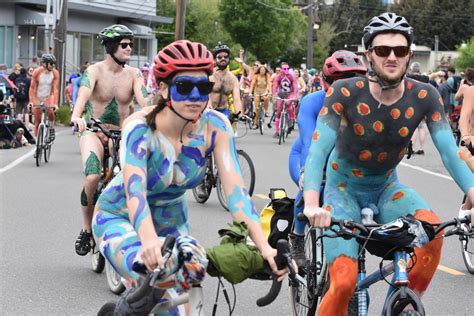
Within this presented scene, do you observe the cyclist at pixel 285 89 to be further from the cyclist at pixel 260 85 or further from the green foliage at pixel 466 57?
the green foliage at pixel 466 57

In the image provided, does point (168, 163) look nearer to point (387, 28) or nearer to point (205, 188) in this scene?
point (387, 28)

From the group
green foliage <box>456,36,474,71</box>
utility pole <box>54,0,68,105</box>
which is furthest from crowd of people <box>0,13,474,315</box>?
green foliage <box>456,36,474,71</box>

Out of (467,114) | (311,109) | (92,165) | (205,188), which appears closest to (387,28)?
(311,109)

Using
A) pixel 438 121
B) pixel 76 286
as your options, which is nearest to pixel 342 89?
pixel 438 121

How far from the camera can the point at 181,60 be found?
4.69m

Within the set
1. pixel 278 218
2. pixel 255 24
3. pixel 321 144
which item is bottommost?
pixel 278 218

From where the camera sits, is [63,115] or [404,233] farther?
[63,115]

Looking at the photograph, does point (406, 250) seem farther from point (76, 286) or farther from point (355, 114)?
point (76, 286)

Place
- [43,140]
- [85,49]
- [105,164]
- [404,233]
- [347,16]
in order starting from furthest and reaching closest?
[347,16]
[85,49]
[43,140]
[105,164]
[404,233]

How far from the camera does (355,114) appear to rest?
18.2 ft

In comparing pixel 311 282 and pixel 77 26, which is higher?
pixel 77 26

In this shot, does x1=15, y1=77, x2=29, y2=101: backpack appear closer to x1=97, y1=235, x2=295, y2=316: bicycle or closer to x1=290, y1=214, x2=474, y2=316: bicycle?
x1=290, y1=214, x2=474, y2=316: bicycle

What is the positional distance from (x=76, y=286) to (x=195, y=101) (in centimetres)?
386

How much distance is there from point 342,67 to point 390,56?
5.23ft
